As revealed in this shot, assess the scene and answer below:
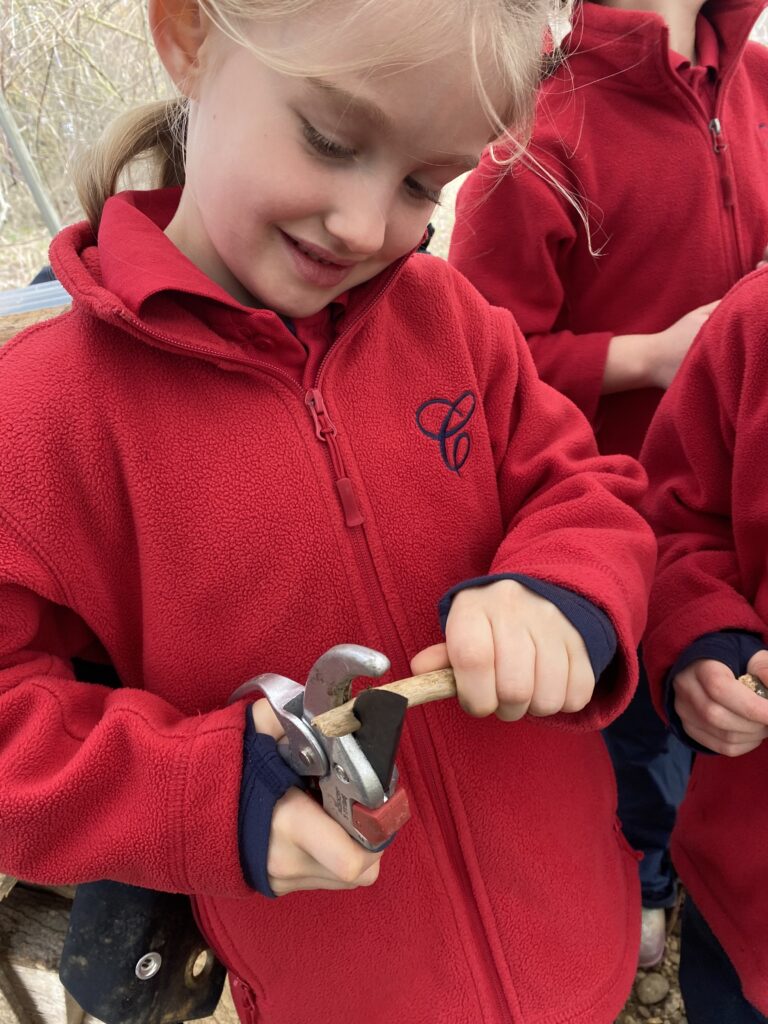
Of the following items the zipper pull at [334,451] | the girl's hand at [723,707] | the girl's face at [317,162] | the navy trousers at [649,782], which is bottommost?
the navy trousers at [649,782]

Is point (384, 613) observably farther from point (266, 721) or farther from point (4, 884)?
point (4, 884)

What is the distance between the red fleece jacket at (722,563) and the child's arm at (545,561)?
0.13 meters

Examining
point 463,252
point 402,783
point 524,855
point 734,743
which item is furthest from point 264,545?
point 463,252

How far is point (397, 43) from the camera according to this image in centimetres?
56

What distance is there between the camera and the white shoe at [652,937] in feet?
4.64

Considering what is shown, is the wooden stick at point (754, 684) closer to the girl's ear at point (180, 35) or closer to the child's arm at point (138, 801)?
the child's arm at point (138, 801)

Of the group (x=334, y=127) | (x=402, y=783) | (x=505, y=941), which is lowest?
(x=505, y=941)

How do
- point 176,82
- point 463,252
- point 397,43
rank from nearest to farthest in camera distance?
point 397,43 → point 176,82 → point 463,252

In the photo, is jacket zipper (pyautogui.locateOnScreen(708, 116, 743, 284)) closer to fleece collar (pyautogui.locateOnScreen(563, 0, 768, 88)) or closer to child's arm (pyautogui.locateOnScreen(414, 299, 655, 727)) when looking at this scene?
fleece collar (pyautogui.locateOnScreen(563, 0, 768, 88))

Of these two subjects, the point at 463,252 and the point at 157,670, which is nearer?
the point at 157,670

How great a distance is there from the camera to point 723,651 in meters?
0.83

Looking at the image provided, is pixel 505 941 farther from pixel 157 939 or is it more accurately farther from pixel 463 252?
pixel 463 252

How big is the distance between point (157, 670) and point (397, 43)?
563 millimetres

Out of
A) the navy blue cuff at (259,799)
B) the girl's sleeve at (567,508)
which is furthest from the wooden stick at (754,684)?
the navy blue cuff at (259,799)
